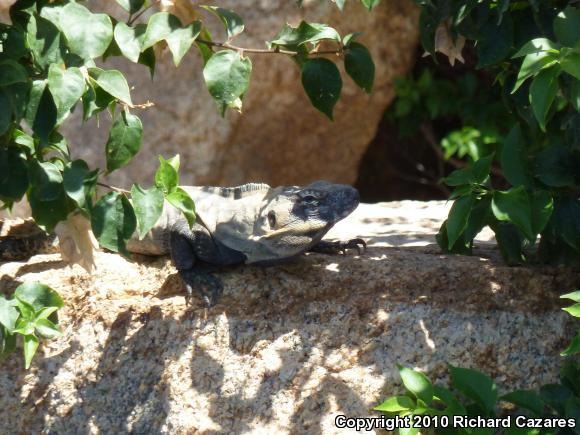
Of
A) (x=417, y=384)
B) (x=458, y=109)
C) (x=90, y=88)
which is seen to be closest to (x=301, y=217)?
(x=417, y=384)

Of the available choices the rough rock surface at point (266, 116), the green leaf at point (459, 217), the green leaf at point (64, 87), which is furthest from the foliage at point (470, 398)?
the rough rock surface at point (266, 116)

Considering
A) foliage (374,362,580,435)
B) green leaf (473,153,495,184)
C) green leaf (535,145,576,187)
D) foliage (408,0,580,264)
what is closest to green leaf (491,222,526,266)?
foliage (408,0,580,264)

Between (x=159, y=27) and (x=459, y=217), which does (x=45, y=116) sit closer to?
(x=159, y=27)

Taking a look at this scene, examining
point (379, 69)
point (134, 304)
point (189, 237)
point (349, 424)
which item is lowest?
point (349, 424)

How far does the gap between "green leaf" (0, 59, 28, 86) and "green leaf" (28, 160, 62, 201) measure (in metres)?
0.41

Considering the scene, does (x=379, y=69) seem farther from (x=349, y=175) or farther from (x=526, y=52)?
(x=526, y=52)

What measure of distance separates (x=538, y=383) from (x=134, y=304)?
5.27ft

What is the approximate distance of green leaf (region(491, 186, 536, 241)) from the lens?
117 inches

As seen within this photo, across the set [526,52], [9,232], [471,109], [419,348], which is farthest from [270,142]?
[526,52]

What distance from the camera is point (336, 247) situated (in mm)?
3975

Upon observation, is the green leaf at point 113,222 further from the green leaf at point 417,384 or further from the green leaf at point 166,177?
the green leaf at point 417,384

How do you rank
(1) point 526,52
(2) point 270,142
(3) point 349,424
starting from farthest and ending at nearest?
(2) point 270,142 → (3) point 349,424 → (1) point 526,52

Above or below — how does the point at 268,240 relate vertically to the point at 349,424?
above

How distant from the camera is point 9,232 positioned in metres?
4.45
